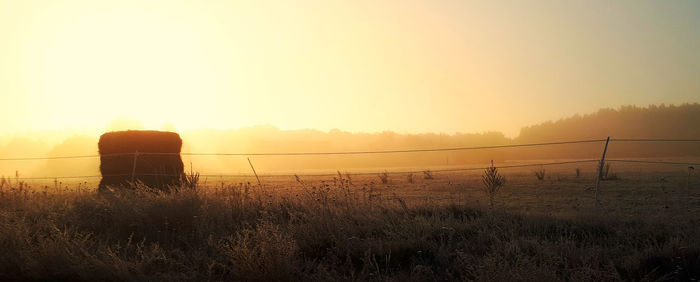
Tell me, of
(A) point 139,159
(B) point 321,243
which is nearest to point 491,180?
(B) point 321,243

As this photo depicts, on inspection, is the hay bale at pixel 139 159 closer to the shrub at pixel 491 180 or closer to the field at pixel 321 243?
the field at pixel 321 243

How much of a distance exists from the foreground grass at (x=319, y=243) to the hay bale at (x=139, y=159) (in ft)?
16.7

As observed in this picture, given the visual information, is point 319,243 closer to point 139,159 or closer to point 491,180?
point 491,180

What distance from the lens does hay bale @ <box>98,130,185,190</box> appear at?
13656 mm

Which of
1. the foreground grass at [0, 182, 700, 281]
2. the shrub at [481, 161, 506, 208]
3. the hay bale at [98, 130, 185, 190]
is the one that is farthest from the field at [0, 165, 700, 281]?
the hay bale at [98, 130, 185, 190]

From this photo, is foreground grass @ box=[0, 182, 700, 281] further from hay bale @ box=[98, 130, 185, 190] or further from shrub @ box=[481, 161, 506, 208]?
hay bale @ box=[98, 130, 185, 190]

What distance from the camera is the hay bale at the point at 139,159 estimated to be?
1366 centimetres

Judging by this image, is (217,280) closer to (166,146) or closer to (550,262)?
(550,262)

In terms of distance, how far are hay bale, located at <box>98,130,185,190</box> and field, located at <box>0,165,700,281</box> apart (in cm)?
500

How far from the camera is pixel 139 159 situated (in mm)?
13844

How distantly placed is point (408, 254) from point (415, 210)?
2.32 metres

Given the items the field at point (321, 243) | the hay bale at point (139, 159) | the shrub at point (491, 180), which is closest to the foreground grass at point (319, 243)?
the field at point (321, 243)

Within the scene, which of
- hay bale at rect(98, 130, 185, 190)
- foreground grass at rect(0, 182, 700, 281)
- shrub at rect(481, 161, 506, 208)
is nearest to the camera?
foreground grass at rect(0, 182, 700, 281)

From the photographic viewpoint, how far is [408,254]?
18.5 ft
